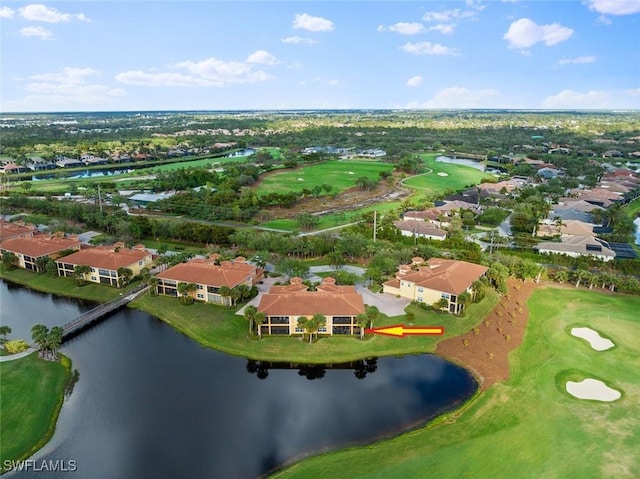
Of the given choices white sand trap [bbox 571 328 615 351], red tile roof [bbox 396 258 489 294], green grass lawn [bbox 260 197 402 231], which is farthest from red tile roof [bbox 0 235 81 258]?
white sand trap [bbox 571 328 615 351]

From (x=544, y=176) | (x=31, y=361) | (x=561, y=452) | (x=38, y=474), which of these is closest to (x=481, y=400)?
(x=561, y=452)

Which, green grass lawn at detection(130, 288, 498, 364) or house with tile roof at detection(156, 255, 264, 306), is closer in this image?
green grass lawn at detection(130, 288, 498, 364)

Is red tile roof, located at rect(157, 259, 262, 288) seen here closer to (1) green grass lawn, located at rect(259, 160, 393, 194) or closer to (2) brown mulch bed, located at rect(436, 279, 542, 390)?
(2) brown mulch bed, located at rect(436, 279, 542, 390)

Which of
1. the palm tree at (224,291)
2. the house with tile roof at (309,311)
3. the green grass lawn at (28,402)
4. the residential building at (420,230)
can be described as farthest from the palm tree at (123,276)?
the residential building at (420,230)

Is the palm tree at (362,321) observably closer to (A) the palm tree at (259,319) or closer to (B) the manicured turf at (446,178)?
(A) the palm tree at (259,319)

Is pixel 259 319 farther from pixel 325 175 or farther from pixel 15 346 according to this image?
pixel 325 175

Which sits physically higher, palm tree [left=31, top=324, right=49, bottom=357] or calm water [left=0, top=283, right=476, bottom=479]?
palm tree [left=31, top=324, right=49, bottom=357]

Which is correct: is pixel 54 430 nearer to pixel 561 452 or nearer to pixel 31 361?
pixel 31 361
